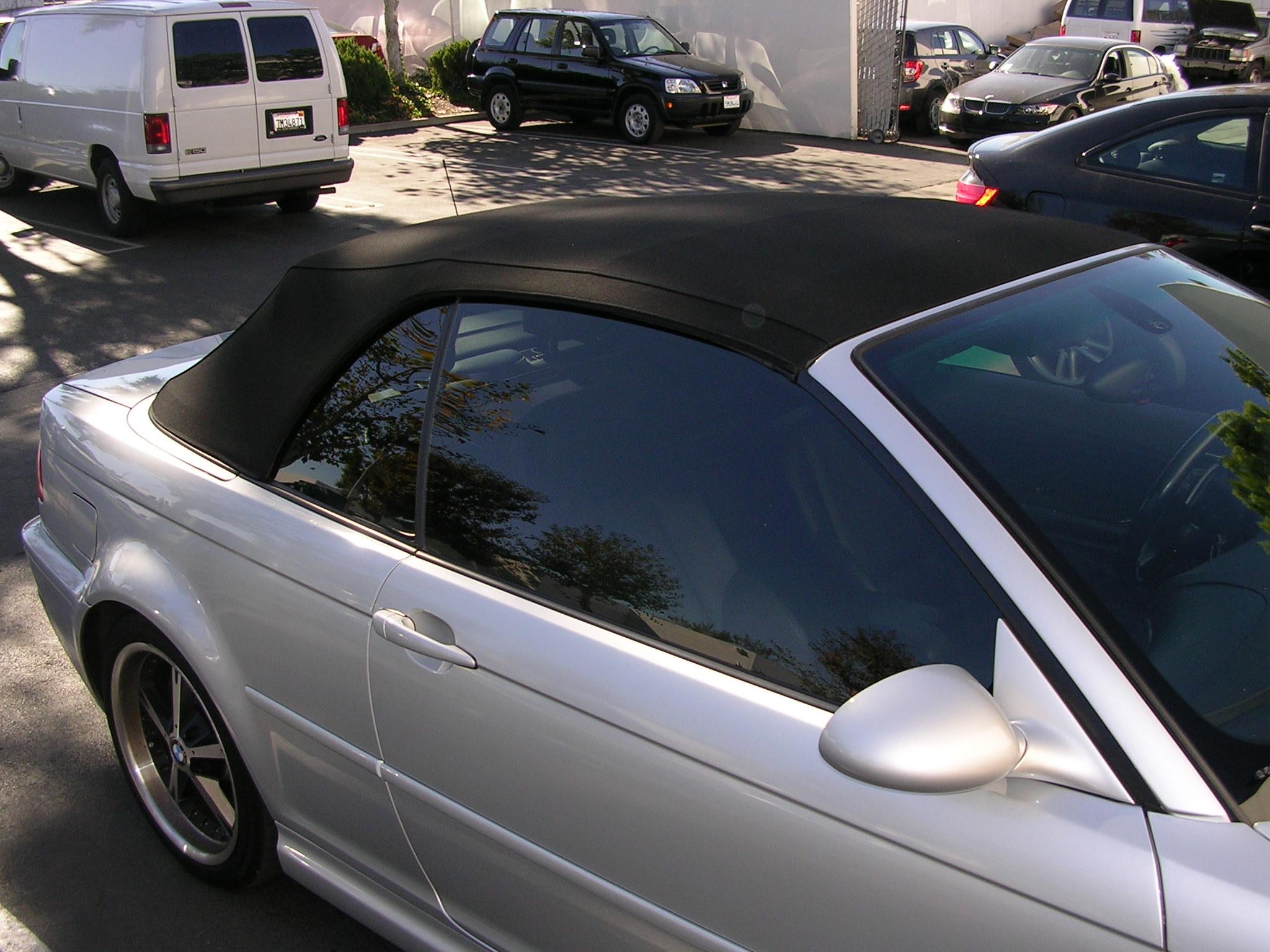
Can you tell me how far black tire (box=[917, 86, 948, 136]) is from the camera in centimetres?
1909

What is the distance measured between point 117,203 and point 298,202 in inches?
68.0

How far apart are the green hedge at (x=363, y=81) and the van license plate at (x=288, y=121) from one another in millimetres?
8456

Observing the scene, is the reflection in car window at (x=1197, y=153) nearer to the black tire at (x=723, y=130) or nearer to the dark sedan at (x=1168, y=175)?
the dark sedan at (x=1168, y=175)

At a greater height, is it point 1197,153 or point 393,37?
point 393,37

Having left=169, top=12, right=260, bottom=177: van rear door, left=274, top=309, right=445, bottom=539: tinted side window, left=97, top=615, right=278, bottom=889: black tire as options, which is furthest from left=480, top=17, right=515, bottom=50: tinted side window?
left=274, top=309, right=445, bottom=539: tinted side window


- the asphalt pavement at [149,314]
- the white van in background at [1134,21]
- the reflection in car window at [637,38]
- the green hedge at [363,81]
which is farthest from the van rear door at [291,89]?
the white van in background at [1134,21]

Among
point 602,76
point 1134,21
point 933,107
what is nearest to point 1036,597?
point 602,76

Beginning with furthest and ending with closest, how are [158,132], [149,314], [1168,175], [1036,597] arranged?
[158,132] → [149,314] → [1168,175] → [1036,597]

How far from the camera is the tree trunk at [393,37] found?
68.1 ft

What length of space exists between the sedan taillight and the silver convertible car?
13.0 ft

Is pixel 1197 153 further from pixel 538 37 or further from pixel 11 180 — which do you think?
pixel 538 37

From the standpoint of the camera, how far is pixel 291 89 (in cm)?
1094

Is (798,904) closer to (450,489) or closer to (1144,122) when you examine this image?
(450,489)

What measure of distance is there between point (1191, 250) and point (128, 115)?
8.68 m
